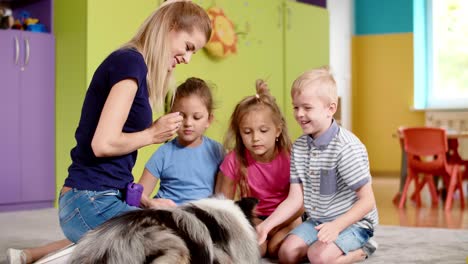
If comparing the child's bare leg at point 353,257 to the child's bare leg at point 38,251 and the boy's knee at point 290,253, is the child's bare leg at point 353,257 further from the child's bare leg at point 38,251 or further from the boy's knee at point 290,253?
the child's bare leg at point 38,251

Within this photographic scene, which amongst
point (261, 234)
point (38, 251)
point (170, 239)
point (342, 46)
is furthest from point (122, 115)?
point (342, 46)

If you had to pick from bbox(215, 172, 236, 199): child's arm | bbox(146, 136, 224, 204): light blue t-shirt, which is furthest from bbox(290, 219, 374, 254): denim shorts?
bbox(146, 136, 224, 204): light blue t-shirt

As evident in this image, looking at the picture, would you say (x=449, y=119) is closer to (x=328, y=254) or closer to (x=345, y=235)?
(x=345, y=235)

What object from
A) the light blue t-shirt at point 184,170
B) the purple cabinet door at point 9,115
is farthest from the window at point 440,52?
the light blue t-shirt at point 184,170

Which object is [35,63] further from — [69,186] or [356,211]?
[356,211]

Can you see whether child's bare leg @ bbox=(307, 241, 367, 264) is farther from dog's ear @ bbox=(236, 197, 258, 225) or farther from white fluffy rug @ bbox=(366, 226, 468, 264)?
dog's ear @ bbox=(236, 197, 258, 225)

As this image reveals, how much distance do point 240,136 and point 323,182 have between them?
1.52 feet

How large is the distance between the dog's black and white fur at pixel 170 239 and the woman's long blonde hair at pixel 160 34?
0.43 meters

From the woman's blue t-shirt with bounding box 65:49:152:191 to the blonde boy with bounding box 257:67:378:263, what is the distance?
566 millimetres

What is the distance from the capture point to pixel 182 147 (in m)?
2.78

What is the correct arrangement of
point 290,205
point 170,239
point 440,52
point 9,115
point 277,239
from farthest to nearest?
point 440,52
point 9,115
point 277,239
point 290,205
point 170,239

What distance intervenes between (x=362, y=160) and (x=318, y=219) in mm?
294

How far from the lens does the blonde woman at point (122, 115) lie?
1.91m

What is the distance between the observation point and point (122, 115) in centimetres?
189
